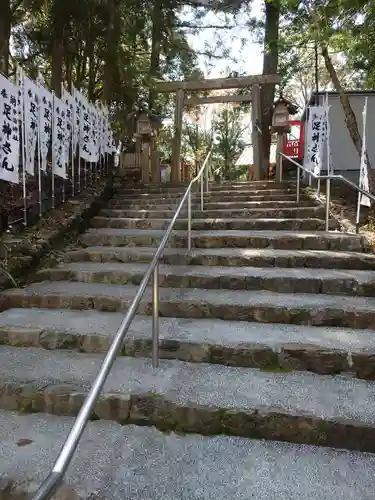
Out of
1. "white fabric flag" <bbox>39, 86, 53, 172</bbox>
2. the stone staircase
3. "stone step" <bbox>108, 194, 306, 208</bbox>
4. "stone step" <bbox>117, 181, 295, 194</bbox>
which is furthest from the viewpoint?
"stone step" <bbox>117, 181, 295, 194</bbox>

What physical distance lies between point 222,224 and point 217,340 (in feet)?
9.86

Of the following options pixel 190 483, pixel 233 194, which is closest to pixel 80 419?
pixel 190 483

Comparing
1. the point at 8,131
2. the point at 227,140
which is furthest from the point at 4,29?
the point at 227,140

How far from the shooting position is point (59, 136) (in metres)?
5.80

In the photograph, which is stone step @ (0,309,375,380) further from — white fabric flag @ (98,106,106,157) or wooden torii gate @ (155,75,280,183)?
wooden torii gate @ (155,75,280,183)

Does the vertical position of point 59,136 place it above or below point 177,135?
below

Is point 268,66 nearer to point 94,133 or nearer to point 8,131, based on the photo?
point 94,133

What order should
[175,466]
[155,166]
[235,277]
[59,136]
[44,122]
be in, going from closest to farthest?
[175,466] < [235,277] < [44,122] < [59,136] < [155,166]

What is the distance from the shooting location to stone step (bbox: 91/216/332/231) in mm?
5242

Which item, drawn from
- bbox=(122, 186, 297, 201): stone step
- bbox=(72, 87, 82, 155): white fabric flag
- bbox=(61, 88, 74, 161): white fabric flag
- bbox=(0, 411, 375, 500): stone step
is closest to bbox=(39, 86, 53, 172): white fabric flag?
bbox=(61, 88, 74, 161): white fabric flag

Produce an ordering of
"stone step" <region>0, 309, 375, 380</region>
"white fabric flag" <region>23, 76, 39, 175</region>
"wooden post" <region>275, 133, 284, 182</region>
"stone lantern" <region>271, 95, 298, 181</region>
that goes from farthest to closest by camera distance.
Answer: "stone lantern" <region>271, 95, 298, 181</region>, "wooden post" <region>275, 133, 284, 182</region>, "white fabric flag" <region>23, 76, 39, 175</region>, "stone step" <region>0, 309, 375, 380</region>

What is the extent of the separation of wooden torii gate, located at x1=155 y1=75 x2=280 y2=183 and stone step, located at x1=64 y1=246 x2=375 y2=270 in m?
5.88

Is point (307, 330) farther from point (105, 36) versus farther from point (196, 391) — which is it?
point (105, 36)

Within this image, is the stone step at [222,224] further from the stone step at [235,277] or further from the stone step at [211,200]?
the stone step at [235,277]
